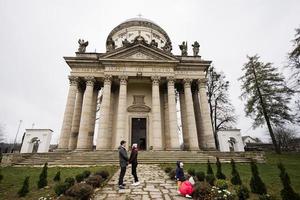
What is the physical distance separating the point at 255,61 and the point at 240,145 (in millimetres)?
11052

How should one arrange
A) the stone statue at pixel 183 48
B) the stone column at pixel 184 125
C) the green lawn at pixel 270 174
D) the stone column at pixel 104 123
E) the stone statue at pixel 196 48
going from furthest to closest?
the stone statue at pixel 183 48, the stone statue at pixel 196 48, the stone column at pixel 184 125, the stone column at pixel 104 123, the green lawn at pixel 270 174

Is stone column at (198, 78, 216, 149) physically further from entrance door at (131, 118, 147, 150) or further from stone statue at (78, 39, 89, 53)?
stone statue at (78, 39, 89, 53)

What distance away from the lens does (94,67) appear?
21.8 m

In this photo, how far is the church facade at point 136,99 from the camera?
19.6 metres

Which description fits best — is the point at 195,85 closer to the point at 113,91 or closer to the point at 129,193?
the point at 113,91

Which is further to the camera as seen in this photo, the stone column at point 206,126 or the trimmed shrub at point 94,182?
the stone column at point 206,126

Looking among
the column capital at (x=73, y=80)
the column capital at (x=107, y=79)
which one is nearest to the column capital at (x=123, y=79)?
the column capital at (x=107, y=79)

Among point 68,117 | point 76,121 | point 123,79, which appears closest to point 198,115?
point 123,79

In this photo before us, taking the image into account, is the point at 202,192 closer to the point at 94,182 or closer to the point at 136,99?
the point at 94,182

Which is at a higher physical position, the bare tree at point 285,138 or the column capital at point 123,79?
the column capital at point 123,79

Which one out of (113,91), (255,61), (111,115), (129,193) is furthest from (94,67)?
(255,61)

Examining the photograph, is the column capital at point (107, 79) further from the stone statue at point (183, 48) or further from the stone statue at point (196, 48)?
the stone statue at point (196, 48)

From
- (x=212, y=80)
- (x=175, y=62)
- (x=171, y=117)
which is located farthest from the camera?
(x=212, y=80)

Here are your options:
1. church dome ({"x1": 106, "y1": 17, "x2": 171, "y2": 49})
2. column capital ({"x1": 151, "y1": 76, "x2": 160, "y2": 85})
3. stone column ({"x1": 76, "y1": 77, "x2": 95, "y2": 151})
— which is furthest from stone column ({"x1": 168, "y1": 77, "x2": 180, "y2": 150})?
church dome ({"x1": 106, "y1": 17, "x2": 171, "y2": 49})
